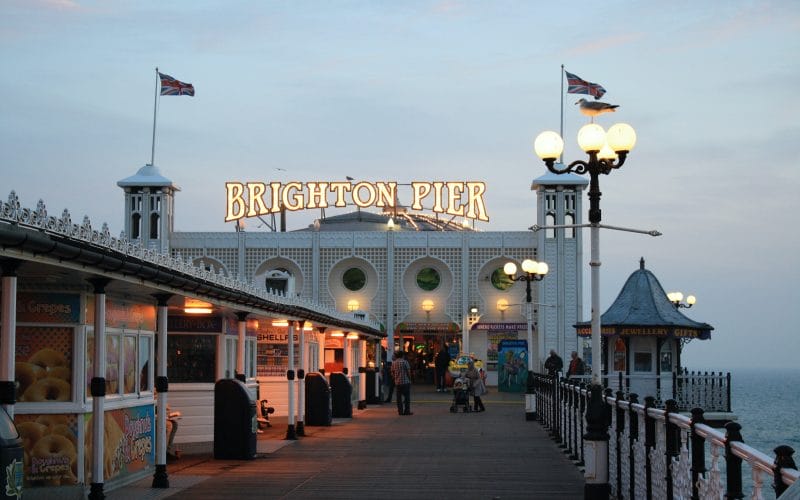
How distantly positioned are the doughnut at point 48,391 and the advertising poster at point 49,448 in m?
0.20

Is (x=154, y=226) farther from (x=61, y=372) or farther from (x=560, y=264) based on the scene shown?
(x=61, y=372)

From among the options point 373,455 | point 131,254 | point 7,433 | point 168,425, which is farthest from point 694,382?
point 7,433

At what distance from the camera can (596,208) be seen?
1401 centimetres

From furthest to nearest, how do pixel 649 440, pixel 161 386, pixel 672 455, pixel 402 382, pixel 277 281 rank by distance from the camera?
1. pixel 277 281
2. pixel 402 382
3. pixel 161 386
4. pixel 649 440
5. pixel 672 455

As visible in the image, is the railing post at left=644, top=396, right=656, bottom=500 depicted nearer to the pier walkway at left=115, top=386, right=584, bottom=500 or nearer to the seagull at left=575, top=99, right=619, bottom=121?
the pier walkway at left=115, top=386, right=584, bottom=500

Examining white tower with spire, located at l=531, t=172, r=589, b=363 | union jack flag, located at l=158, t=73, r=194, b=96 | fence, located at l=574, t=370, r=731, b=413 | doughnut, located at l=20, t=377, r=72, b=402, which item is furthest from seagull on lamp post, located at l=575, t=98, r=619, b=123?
white tower with spire, located at l=531, t=172, r=589, b=363

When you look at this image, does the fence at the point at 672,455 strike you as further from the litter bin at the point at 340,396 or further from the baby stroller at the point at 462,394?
the baby stroller at the point at 462,394

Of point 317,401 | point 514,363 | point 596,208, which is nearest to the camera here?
point 596,208

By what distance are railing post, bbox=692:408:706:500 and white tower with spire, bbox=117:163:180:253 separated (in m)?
51.1

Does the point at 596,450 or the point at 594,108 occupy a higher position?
the point at 594,108

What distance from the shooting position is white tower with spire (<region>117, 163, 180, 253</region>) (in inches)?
2295

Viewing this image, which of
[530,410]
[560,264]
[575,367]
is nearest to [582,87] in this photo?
[575,367]

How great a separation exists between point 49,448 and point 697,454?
709cm

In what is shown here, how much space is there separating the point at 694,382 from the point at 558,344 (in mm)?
20952
